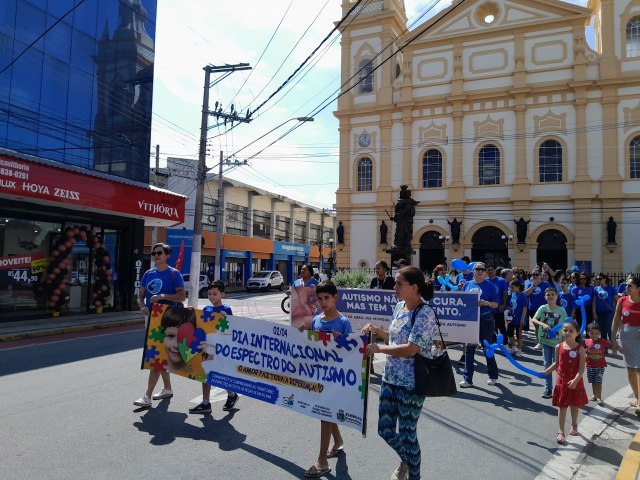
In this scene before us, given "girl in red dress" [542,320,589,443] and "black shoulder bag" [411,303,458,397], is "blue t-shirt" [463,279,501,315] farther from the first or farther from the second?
"black shoulder bag" [411,303,458,397]

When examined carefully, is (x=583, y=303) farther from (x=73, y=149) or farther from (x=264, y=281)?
(x=264, y=281)

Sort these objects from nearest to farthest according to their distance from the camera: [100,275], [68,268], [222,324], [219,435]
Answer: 1. [219,435]
2. [222,324]
3. [68,268]
4. [100,275]

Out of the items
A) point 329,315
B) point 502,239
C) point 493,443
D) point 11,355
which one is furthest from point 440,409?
point 502,239

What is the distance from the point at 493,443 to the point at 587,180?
27.6 metres

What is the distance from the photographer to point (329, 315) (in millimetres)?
4500

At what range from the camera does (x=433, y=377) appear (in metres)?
3.42

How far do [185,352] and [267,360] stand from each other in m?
1.25

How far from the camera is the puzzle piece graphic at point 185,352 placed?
5.61m

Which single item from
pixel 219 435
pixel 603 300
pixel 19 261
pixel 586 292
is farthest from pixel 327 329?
pixel 19 261

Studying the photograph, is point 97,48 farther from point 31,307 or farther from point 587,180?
point 587,180

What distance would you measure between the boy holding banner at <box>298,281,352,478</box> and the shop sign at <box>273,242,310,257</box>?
137 ft

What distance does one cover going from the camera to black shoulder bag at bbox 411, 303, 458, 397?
3404mm

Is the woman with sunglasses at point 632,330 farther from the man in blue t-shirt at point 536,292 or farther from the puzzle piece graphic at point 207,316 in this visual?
the puzzle piece graphic at point 207,316

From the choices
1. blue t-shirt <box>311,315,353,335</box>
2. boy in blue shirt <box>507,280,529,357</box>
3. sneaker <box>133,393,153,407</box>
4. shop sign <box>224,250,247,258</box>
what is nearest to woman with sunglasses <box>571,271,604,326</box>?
boy in blue shirt <box>507,280,529,357</box>
